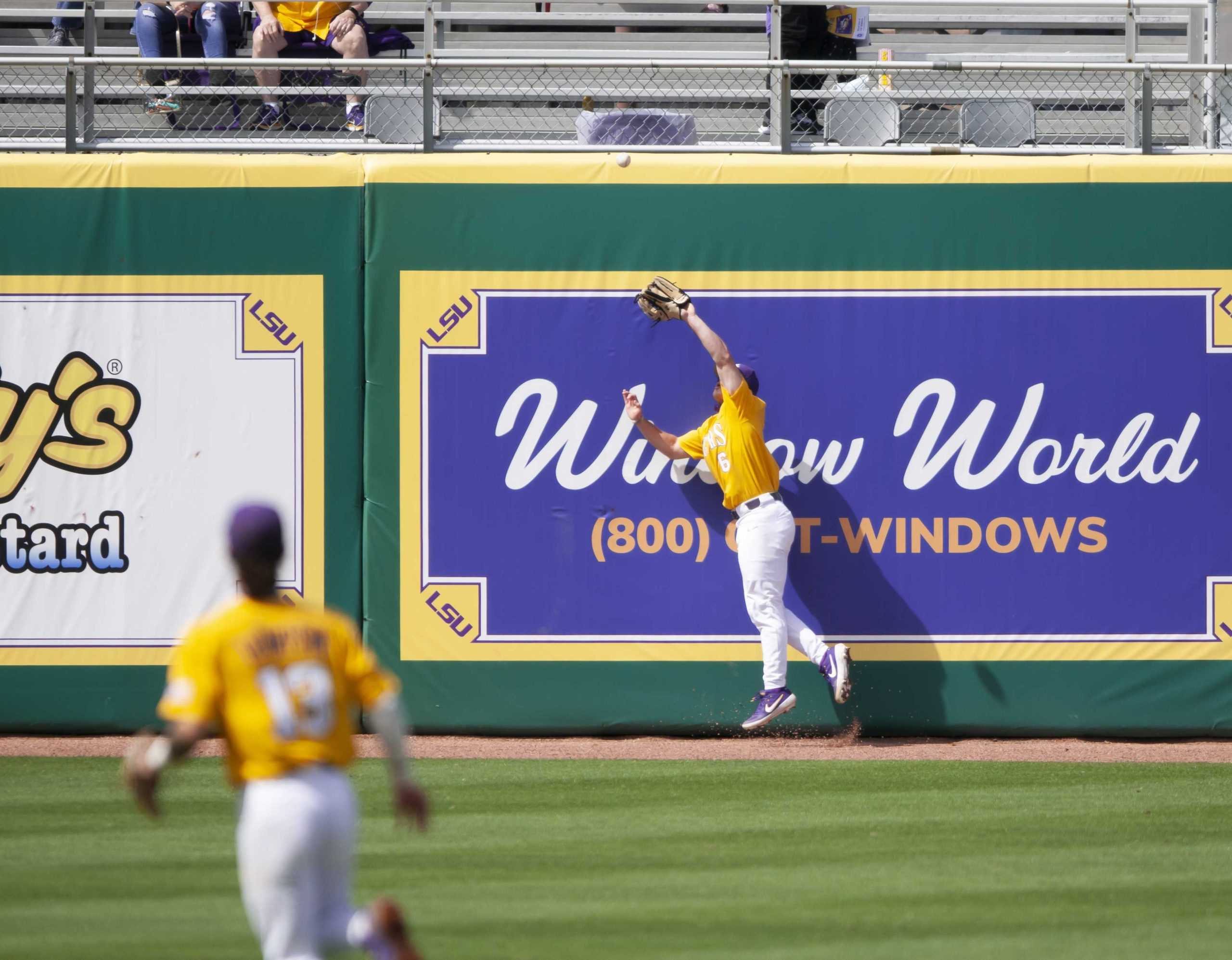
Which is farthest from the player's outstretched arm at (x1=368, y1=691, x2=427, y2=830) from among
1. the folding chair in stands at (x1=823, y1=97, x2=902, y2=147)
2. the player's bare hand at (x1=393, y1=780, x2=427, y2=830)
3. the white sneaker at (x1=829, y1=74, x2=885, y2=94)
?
the folding chair in stands at (x1=823, y1=97, x2=902, y2=147)

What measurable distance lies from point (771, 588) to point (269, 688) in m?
5.09

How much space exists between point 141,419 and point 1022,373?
5.47 meters

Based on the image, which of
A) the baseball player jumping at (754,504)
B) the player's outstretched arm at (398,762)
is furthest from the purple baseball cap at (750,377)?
the player's outstretched arm at (398,762)

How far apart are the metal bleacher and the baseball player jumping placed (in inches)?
68.6

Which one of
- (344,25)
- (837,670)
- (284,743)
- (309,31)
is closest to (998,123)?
(837,670)

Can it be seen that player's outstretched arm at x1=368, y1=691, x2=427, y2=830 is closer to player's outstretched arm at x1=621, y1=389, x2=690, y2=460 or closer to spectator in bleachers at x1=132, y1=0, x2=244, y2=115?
player's outstretched arm at x1=621, y1=389, x2=690, y2=460

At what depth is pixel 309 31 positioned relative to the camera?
36.3 feet

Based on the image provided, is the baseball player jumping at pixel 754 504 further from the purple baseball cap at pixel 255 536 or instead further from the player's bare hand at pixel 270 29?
the purple baseball cap at pixel 255 536

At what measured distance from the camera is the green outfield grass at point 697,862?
197 inches

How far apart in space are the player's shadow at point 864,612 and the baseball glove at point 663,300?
1080 mm

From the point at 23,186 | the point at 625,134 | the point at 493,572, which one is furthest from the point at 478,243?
the point at 23,186

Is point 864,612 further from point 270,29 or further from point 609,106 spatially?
point 270,29

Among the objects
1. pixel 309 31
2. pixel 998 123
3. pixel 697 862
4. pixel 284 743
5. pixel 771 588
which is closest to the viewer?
pixel 284 743

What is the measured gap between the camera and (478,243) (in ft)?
29.3
